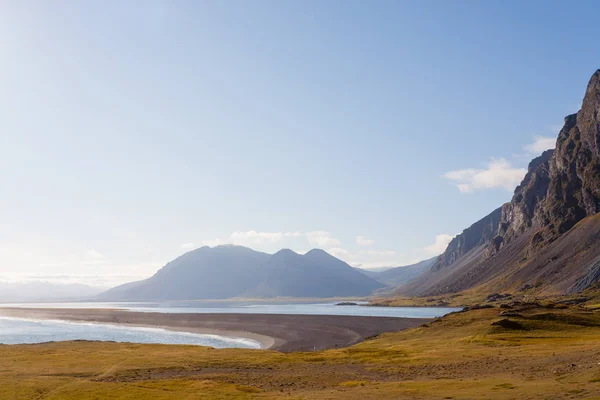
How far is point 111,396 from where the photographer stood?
41312 mm

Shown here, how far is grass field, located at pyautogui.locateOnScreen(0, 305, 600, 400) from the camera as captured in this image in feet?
135

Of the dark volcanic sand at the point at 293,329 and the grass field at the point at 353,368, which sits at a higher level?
the grass field at the point at 353,368

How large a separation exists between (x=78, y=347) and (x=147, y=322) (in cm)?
10679

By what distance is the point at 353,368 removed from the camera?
60.9 m

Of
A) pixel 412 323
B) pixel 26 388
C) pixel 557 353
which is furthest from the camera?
pixel 412 323

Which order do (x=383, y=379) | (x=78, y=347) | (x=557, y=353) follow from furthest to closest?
(x=78, y=347) < (x=557, y=353) < (x=383, y=379)

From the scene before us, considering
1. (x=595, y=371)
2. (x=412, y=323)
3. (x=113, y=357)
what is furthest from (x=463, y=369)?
(x=412, y=323)

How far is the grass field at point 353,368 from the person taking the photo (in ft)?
135

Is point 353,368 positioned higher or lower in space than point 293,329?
higher

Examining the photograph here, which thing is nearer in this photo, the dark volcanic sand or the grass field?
the grass field

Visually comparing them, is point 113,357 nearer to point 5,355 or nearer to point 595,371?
point 5,355

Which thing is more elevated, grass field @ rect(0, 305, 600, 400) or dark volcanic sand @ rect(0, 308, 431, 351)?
grass field @ rect(0, 305, 600, 400)

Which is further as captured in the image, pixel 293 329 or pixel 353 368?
→ pixel 293 329

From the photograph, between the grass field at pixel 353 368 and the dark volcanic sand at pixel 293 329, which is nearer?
Answer: the grass field at pixel 353 368
